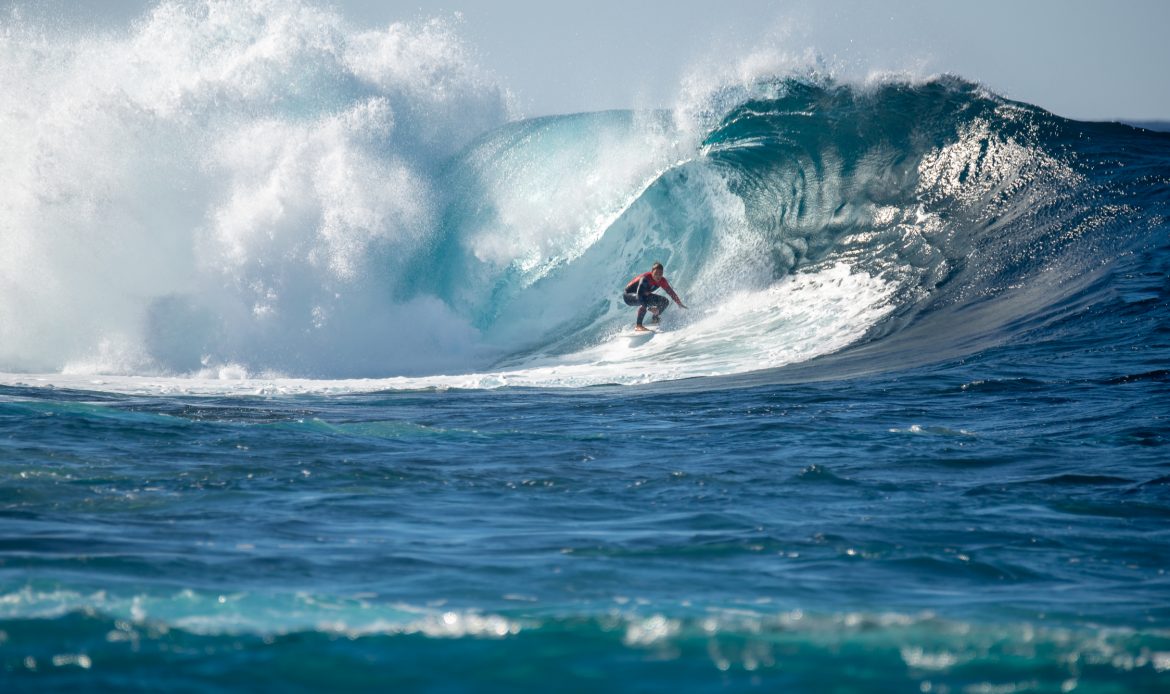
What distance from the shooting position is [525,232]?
17906 mm

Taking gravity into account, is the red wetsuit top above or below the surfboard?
above

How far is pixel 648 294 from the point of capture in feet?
49.5

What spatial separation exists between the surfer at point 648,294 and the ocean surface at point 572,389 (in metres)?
0.34

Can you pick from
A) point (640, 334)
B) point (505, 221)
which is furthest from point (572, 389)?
point (505, 221)

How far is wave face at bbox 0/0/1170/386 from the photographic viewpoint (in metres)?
14.2

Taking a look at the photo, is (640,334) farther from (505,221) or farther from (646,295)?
(505,221)

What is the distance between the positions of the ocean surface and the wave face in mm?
65

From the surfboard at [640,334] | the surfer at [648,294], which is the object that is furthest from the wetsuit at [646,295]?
the surfboard at [640,334]

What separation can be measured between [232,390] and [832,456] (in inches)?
276

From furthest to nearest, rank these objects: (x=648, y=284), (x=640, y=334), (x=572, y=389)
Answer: (x=648, y=284) → (x=640, y=334) → (x=572, y=389)

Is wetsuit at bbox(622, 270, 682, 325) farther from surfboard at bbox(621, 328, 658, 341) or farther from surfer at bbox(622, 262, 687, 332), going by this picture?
surfboard at bbox(621, 328, 658, 341)

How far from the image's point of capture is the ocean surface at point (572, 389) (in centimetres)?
362

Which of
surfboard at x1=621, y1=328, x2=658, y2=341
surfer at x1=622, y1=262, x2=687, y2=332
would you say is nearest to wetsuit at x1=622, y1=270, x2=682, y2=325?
surfer at x1=622, y1=262, x2=687, y2=332

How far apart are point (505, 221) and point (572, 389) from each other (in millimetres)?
7076
